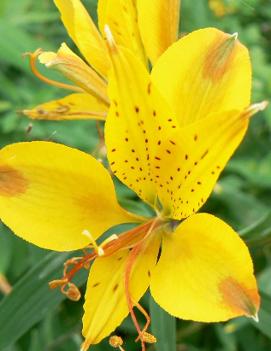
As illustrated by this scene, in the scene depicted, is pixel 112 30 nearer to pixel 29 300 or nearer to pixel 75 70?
pixel 75 70

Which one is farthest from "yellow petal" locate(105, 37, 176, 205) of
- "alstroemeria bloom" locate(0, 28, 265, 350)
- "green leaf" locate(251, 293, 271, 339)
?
"green leaf" locate(251, 293, 271, 339)

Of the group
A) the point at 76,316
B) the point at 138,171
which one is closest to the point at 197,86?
the point at 138,171

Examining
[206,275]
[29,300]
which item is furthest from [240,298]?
[29,300]

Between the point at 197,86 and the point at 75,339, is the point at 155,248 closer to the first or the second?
the point at 197,86

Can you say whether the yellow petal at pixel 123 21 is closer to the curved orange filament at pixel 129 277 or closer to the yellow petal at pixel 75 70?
the yellow petal at pixel 75 70

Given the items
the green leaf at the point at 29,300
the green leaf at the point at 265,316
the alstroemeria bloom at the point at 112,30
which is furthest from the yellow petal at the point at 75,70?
the green leaf at the point at 265,316

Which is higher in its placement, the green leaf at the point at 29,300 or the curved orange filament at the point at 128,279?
the curved orange filament at the point at 128,279
